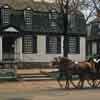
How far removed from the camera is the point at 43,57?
3925 centimetres

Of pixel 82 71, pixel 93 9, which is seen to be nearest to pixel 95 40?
pixel 93 9

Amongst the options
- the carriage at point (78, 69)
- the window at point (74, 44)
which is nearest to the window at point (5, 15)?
the window at point (74, 44)

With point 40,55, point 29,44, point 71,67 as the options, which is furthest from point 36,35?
point 71,67

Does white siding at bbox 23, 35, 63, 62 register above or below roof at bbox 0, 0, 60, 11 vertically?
below

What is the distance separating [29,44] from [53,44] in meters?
2.79

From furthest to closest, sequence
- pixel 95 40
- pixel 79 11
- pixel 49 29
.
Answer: pixel 95 40
pixel 49 29
pixel 79 11

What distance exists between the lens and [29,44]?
127 ft

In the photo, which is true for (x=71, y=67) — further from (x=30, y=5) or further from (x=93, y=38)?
(x=93, y=38)

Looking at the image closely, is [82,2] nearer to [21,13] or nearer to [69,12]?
[69,12]

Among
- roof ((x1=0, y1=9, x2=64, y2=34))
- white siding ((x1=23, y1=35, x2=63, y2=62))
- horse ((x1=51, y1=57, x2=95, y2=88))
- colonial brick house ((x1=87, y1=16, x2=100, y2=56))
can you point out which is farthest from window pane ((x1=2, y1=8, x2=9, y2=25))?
horse ((x1=51, y1=57, x2=95, y2=88))

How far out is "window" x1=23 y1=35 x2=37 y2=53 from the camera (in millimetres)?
38438

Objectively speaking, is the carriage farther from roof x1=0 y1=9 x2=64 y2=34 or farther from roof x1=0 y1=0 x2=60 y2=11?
roof x1=0 y1=9 x2=64 y2=34

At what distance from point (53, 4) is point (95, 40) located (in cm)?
1646

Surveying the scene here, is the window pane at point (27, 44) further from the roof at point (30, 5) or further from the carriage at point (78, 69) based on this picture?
the carriage at point (78, 69)
